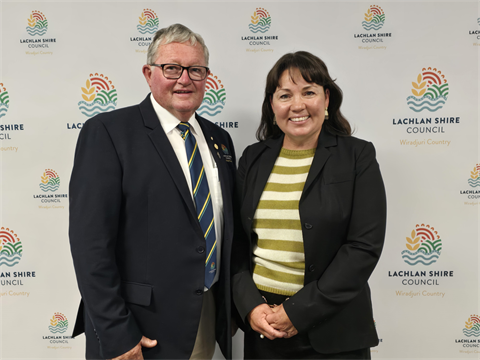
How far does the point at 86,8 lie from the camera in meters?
2.16

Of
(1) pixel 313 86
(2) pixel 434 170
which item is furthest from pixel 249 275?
(2) pixel 434 170

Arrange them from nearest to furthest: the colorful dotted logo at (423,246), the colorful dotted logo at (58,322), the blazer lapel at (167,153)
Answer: the blazer lapel at (167,153), the colorful dotted logo at (423,246), the colorful dotted logo at (58,322)

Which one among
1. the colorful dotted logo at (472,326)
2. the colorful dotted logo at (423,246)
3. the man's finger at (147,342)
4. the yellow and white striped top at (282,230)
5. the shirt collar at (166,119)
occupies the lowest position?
the colorful dotted logo at (472,326)

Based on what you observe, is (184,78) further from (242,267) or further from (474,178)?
(474,178)

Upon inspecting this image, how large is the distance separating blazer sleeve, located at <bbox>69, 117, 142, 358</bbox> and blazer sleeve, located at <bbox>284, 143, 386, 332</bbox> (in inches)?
27.1

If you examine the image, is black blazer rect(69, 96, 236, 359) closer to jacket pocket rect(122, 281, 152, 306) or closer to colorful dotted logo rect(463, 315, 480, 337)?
jacket pocket rect(122, 281, 152, 306)

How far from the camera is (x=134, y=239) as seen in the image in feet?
4.46

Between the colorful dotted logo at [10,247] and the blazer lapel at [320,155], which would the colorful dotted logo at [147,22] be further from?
the colorful dotted logo at [10,247]

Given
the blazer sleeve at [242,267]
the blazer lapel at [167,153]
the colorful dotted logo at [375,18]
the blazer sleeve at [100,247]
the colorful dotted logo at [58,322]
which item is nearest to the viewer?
the blazer sleeve at [100,247]

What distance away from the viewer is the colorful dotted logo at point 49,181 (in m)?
2.26

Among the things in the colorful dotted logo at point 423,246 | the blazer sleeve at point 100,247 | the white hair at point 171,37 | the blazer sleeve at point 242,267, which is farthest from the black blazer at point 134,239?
the colorful dotted logo at point 423,246

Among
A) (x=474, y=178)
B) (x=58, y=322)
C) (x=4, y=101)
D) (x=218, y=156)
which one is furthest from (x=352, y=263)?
(x=4, y=101)

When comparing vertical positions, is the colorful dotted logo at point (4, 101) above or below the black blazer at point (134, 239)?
above

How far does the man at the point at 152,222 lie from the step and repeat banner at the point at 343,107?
30.3 inches
